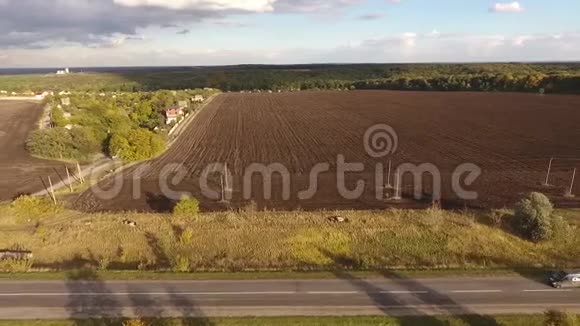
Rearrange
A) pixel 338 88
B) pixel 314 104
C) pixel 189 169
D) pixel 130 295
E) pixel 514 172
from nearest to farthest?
pixel 130 295 → pixel 514 172 → pixel 189 169 → pixel 314 104 → pixel 338 88

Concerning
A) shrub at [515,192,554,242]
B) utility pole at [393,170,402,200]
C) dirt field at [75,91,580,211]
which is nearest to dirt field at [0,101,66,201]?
dirt field at [75,91,580,211]

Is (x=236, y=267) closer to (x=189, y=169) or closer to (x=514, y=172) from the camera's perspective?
(x=189, y=169)

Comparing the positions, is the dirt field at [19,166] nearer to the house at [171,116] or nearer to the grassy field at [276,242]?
the grassy field at [276,242]

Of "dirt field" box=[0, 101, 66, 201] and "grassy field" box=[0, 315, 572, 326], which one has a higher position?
"dirt field" box=[0, 101, 66, 201]

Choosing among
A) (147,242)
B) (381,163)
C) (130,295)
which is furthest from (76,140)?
(130,295)

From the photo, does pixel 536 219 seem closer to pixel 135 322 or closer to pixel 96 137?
pixel 135 322

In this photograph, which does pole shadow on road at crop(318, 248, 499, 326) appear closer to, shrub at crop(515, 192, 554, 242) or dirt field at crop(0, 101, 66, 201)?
shrub at crop(515, 192, 554, 242)
